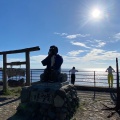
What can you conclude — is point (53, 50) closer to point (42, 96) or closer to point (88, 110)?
point (42, 96)

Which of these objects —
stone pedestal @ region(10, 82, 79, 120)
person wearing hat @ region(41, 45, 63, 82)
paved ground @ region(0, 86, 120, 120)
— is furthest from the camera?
person wearing hat @ region(41, 45, 63, 82)

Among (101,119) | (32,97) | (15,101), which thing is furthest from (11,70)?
(101,119)

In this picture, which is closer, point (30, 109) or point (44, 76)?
point (30, 109)

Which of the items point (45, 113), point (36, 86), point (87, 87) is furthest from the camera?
point (87, 87)

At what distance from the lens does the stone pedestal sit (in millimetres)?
8789

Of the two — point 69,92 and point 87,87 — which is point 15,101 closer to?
point 69,92

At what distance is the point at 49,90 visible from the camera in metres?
9.12

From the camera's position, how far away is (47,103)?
29.6 ft

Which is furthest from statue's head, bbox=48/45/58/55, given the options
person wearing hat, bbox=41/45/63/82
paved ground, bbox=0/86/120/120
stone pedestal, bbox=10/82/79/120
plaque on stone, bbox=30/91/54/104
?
paved ground, bbox=0/86/120/120

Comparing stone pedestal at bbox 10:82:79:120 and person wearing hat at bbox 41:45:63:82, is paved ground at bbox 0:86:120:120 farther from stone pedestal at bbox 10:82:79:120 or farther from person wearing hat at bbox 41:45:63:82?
person wearing hat at bbox 41:45:63:82

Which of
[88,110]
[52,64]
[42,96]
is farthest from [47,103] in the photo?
[88,110]

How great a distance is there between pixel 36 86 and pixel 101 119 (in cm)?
263

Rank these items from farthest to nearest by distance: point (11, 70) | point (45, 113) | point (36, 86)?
point (11, 70) < point (36, 86) < point (45, 113)

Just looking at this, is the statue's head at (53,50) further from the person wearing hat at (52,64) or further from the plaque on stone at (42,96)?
the plaque on stone at (42,96)
